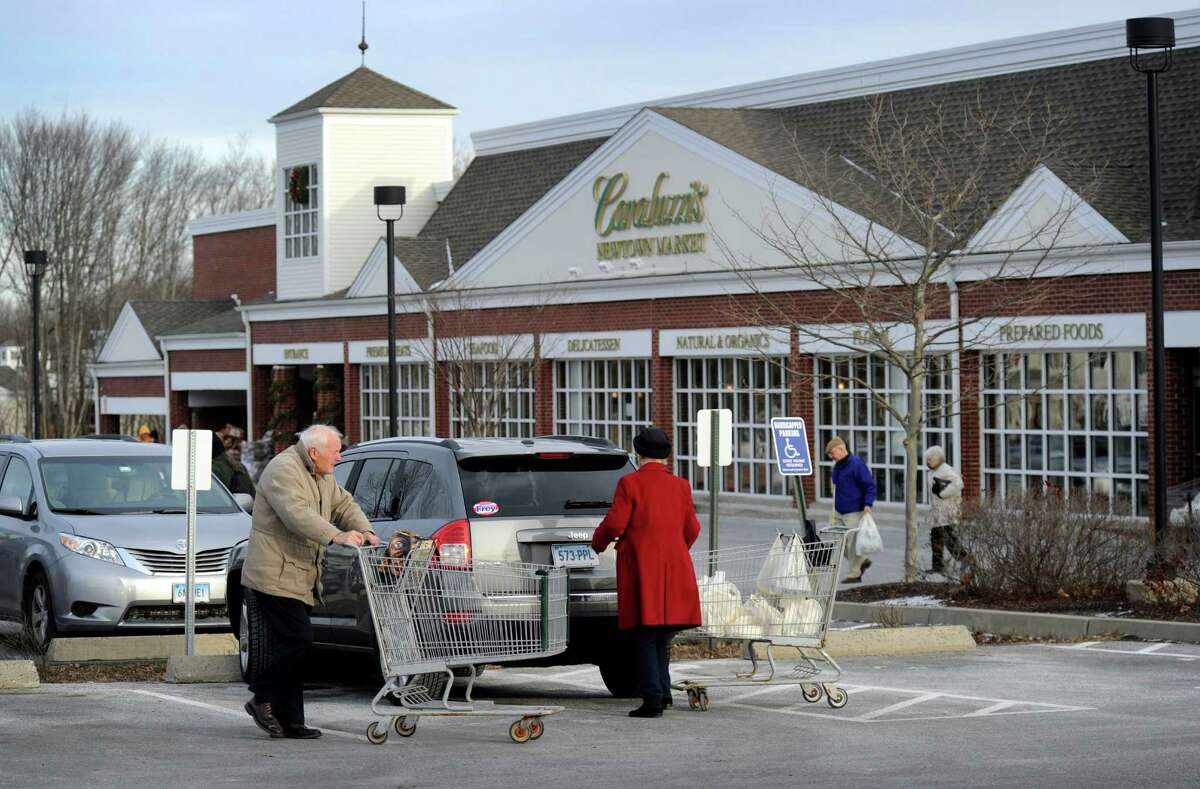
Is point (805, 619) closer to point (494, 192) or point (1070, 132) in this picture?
point (1070, 132)

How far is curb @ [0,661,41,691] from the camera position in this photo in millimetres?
11820

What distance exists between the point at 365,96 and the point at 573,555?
38.2m

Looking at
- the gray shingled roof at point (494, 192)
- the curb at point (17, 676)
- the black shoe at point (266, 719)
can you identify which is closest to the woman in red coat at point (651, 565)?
the black shoe at point (266, 719)

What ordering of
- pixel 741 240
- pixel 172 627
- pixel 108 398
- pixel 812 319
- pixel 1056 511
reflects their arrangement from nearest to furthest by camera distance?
pixel 172 627 → pixel 1056 511 → pixel 812 319 → pixel 741 240 → pixel 108 398


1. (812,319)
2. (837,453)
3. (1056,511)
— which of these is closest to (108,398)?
(812,319)

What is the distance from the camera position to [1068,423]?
27.4 meters

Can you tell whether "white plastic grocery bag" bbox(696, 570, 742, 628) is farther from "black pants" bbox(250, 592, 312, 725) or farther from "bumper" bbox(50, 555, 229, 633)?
"bumper" bbox(50, 555, 229, 633)

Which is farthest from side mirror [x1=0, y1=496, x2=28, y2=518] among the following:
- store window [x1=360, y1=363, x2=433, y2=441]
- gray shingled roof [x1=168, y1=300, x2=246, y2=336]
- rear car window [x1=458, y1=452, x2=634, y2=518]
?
gray shingled roof [x1=168, y1=300, x2=246, y2=336]

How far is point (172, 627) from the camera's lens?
1434 centimetres

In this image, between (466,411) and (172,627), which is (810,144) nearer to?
(466,411)

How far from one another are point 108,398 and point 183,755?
50138 millimetres

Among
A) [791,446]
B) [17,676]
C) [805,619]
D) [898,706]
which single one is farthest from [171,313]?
[898,706]

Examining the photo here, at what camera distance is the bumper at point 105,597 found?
13.9m

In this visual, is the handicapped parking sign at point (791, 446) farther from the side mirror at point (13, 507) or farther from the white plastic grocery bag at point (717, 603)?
the side mirror at point (13, 507)
